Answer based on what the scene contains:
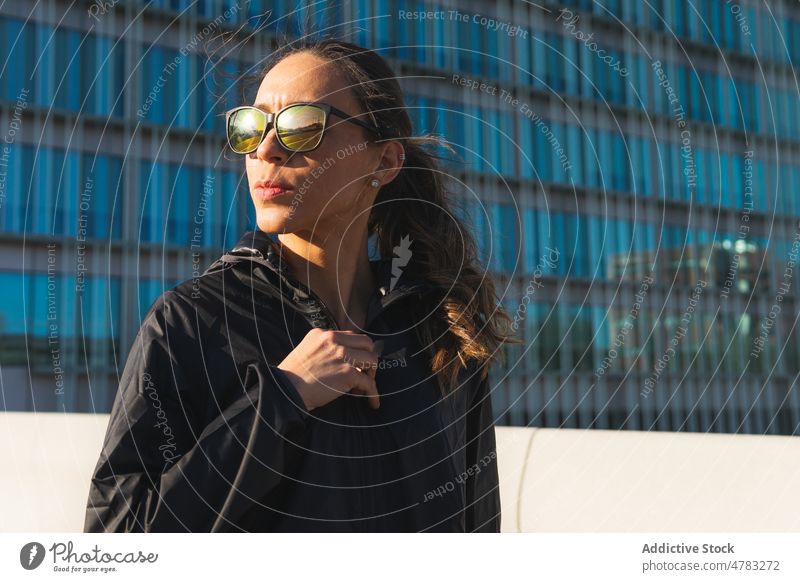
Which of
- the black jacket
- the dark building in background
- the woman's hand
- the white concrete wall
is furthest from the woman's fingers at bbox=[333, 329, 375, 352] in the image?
the dark building in background

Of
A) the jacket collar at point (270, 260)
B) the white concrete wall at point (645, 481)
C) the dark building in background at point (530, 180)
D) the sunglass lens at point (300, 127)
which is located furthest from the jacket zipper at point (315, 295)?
the dark building in background at point (530, 180)

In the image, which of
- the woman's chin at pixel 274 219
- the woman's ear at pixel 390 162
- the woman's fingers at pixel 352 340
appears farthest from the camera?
the woman's ear at pixel 390 162

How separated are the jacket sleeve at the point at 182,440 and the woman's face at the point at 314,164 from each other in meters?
0.30

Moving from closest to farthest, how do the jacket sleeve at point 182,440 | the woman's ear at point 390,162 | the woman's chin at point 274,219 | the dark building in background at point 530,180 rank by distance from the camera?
the jacket sleeve at point 182,440 < the woman's chin at point 274,219 < the woman's ear at point 390,162 < the dark building in background at point 530,180

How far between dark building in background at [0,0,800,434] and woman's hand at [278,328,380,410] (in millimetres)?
9990

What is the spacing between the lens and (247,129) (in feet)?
6.73

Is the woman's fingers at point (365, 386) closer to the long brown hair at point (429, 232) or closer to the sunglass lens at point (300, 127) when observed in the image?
the long brown hair at point (429, 232)

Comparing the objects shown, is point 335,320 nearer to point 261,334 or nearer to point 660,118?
point 261,334

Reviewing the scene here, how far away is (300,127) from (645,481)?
4.88ft

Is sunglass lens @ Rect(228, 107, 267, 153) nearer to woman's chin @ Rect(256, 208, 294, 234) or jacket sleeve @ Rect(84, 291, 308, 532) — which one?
woman's chin @ Rect(256, 208, 294, 234)

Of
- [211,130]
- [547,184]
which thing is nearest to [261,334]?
[211,130]

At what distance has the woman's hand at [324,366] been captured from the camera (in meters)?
1.82

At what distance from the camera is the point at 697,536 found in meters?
2.46

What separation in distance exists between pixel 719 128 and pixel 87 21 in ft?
59.6
